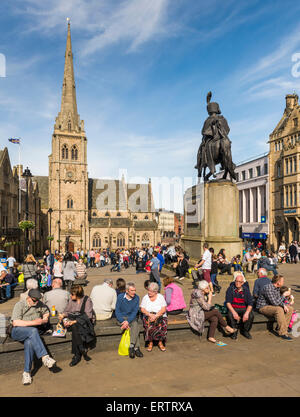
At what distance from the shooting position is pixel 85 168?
237 feet

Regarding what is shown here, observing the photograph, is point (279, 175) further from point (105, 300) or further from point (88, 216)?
point (88, 216)

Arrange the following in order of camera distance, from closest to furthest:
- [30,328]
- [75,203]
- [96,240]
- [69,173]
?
[30,328], [69,173], [75,203], [96,240]

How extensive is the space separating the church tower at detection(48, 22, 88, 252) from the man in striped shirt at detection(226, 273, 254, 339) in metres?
63.7

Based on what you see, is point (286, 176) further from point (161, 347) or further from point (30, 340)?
point (30, 340)

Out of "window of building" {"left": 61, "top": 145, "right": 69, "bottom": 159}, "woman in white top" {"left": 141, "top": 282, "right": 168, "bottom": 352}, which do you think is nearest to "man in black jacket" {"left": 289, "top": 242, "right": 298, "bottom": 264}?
"woman in white top" {"left": 141, "top": 282, "right": 168, "bottom": 352}

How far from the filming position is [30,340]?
5.19 metres

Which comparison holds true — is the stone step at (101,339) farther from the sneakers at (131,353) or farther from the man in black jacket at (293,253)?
the man in black jacket at (293,253)

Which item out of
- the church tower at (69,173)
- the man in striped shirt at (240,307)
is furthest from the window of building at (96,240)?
the man in striped shirt at (240,307)

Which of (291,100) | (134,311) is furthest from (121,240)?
(134,311)

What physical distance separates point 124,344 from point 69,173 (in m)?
68.4

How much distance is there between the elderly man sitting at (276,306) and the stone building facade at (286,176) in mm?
32541

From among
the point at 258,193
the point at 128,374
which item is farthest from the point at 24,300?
the point at 258,193

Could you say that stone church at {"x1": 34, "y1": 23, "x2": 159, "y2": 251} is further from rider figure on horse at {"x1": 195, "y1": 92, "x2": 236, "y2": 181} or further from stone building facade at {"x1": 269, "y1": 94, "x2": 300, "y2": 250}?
rider figure on horse at {"x1": 195, "y1": 92, "x2": 236, "y2": 181}

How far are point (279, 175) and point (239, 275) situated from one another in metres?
37.9
